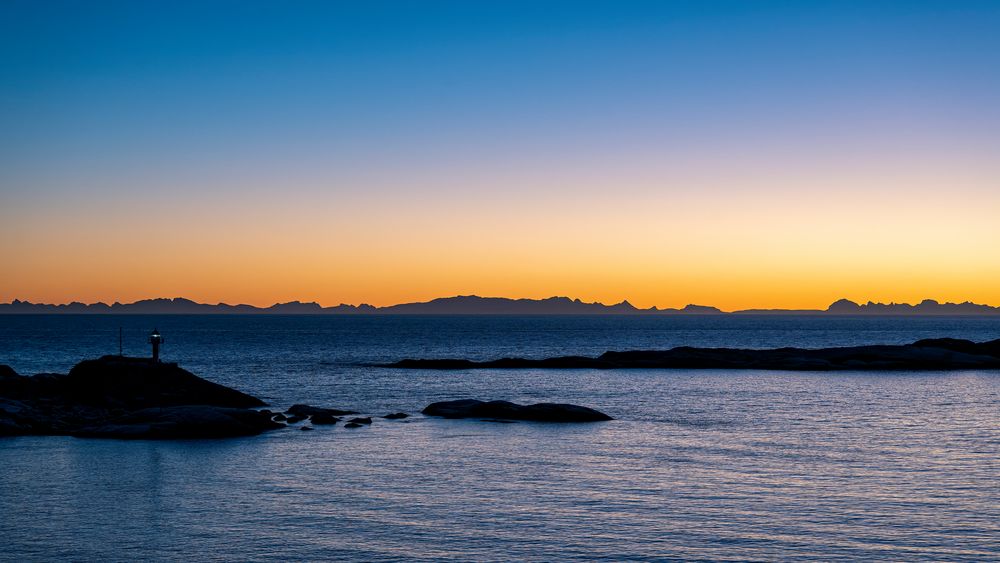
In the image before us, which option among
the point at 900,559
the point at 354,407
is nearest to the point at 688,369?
the point at 354,407

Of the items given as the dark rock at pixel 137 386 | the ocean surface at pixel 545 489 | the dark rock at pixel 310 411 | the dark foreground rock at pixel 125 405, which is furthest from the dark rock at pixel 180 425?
the dark rock at pixel 137 386

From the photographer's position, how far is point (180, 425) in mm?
49250

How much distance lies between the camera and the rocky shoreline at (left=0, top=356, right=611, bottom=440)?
49.5m

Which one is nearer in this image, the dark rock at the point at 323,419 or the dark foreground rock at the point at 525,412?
the dark rock at the point at 323,419

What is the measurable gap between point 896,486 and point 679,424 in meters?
20.7

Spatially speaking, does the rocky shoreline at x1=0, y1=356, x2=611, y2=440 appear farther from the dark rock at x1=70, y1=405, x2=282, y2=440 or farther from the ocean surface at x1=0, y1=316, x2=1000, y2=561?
the ocean surface at x1=0, y1=316, x2=1000, y2=561

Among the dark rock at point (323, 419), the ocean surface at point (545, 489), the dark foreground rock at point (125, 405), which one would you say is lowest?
the ocean surface at point (545, 489)

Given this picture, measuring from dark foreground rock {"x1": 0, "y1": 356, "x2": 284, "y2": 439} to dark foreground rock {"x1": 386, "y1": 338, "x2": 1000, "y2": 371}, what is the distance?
4951 cm

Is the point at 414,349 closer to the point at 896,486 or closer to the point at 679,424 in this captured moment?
the point at 679,424

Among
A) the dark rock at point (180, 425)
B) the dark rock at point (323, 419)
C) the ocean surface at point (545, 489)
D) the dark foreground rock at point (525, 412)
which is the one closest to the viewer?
the ocean surface at point (545, 489)

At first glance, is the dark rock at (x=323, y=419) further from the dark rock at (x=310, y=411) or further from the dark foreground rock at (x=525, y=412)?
the dark foreground rock at (x=525, y=412)

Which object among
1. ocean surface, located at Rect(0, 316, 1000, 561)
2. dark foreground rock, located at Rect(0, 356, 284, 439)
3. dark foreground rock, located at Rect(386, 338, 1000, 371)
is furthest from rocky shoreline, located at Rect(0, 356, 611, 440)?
dark foreground rock, located at Rect(386, 338, 1000, 371)

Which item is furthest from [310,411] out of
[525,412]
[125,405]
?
[525,412]

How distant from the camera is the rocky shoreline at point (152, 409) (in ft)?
162
